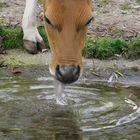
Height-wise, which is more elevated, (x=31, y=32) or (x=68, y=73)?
(x=68, y=73)

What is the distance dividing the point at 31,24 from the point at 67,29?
195 centimetres

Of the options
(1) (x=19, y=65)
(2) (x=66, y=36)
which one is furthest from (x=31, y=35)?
(2) (x=66, y=36)

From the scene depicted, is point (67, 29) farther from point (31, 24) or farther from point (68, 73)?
point (31, 24)

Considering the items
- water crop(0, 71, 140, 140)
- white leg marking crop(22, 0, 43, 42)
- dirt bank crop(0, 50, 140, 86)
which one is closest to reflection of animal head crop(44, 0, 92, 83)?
water crop(0, 71, 140, 140)

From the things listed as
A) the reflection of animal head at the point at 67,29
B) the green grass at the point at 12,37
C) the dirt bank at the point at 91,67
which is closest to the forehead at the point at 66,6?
the reflection of animal head at the point at 67,29

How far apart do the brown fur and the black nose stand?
0.04 m

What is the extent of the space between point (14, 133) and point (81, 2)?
3.24 ft

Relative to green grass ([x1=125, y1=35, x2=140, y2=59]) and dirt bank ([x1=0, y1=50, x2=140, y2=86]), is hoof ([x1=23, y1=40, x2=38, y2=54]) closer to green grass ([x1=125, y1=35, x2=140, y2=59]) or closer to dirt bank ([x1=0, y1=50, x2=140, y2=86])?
dirt bank ([x1=0, y1=50, x2=140, y2=86])

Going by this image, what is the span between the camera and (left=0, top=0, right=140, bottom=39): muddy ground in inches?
275

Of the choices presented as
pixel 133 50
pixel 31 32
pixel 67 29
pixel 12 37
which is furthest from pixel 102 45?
pixel 67 29

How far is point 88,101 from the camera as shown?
516 centimetres

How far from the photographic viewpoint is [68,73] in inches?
172

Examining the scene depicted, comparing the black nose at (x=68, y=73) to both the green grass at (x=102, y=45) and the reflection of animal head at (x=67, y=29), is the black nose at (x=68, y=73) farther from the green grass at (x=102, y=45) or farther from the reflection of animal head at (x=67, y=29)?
the green grass at (x=102, y=45)

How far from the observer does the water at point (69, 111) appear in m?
4.50
